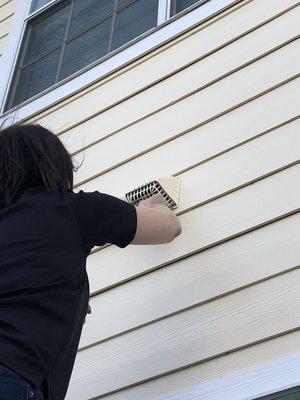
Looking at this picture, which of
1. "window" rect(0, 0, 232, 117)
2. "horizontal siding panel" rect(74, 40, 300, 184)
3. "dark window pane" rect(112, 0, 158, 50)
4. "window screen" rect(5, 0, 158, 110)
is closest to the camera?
"horizontal siding panel" rect(74, 40, 300, 184)

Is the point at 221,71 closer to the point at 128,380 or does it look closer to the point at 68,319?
the point at 128,380

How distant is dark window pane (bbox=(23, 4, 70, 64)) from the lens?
14.4ft

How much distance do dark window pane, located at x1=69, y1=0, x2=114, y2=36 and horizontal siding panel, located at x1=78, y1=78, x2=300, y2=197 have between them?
1.28 meters

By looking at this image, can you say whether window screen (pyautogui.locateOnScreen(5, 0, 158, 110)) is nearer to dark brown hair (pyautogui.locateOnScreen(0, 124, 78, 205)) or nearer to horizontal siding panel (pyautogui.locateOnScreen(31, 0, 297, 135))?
horizontal siding panel (pyautogui.locateOnScreen(31, 0, 297, 135))

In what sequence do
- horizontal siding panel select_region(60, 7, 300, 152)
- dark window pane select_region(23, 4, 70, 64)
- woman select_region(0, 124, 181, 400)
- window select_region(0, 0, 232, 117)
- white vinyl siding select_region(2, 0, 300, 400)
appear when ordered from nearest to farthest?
woman select_region(0, 124, 181, 400) → white vinyl siding select_region(2, 0, 300, 400) → horizontal siding panel select_region(60, 7, 300, 152) → window select_region(0, 0, 232, 117) → dark window pane select_region(23, 4, 70, 64)

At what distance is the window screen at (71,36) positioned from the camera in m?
3.91

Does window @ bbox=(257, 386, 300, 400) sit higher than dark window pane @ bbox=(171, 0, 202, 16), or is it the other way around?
dark window pane @ bbox=(171, 0, 202, 16)

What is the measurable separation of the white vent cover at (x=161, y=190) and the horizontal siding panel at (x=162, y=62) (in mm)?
665

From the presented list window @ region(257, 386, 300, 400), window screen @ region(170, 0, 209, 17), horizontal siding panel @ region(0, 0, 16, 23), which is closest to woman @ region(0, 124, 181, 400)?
window @ region(257, 386, 300, 400)

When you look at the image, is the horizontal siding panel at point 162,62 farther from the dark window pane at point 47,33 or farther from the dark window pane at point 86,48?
the dark window pane at point 47,33

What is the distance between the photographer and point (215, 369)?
237 cm

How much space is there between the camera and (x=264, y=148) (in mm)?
2748

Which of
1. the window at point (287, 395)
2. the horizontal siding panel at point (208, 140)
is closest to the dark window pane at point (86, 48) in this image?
the horizontal siding panel at point (208, 140)

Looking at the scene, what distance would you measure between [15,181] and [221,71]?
4.12 feet
